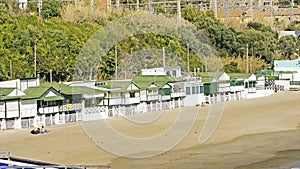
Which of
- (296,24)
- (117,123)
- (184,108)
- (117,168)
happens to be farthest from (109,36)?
(296,24)

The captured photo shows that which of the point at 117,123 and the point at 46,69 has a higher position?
the point at 46,69

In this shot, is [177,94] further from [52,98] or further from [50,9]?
[50,9]

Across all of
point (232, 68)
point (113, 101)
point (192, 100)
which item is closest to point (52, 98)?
point (113, 101)

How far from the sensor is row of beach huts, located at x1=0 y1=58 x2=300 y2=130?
23.3 m

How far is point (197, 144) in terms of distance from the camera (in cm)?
1966

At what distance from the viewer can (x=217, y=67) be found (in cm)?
4584

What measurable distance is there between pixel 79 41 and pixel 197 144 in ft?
78.0

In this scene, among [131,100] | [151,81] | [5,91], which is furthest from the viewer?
[151,81]

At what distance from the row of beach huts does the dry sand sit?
0.76 metres

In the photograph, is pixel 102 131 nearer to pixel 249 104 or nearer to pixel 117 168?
pixel 117 168

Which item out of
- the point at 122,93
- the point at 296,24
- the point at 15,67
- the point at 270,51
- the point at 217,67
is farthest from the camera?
the point at 296,24

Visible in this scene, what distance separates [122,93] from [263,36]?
33.2m

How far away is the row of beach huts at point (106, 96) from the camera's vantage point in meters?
23.3

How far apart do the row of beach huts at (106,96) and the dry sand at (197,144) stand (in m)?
0.76
